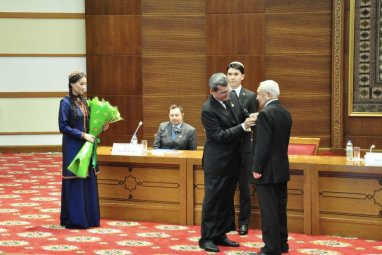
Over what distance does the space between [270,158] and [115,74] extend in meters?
6.89

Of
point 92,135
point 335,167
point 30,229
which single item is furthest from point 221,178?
→ point 30,229

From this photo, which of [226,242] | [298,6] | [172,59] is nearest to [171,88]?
[172,59]

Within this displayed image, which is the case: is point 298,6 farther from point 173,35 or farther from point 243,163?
point 243,163

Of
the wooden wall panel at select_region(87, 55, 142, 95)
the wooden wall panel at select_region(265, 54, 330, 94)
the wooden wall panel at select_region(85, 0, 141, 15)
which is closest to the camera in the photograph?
the wooden wall panel at select_region(265, 54, 330, 94)

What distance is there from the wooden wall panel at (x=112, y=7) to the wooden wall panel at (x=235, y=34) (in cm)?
119

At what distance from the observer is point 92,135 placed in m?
5.90

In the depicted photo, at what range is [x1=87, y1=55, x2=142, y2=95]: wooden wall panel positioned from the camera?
→ 11.1m

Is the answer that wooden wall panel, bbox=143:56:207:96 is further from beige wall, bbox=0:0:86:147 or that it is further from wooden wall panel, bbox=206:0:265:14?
beige wall, bbox=0:0:86:147

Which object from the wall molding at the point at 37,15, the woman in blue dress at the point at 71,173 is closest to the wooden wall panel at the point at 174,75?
the wall molding at the point at 37,15

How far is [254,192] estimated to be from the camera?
231 inches

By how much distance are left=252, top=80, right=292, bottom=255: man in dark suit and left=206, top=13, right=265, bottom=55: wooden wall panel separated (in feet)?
20.0

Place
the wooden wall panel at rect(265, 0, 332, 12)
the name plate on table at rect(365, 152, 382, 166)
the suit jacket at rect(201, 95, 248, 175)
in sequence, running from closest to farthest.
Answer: the suit jacket at rect(201, 95, 248, 175) → the name plate on table at rect(365, 152, 382, 166) → the wooden wall panel at rect(265, 0, 332, 12)

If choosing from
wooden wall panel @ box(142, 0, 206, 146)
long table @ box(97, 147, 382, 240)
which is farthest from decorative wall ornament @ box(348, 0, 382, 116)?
long table @ box(97, 147, 382, 240)

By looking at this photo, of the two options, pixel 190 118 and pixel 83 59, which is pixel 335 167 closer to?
pixel 190 118
